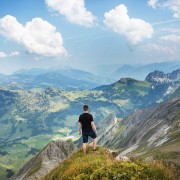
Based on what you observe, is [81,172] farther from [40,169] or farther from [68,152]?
[68,152]

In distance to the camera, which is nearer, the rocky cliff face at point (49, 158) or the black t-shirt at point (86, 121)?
the black t-shirt at point (86, 121)

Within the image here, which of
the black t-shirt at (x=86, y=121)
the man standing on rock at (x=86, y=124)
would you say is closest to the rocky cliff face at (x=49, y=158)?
the man standing on rock at (x=86, y=124)

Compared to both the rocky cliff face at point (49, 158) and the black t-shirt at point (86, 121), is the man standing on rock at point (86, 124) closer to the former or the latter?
the black t-shirt at point (86, 121)

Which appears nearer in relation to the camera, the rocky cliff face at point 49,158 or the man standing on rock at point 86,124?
the man standing on rock at point 86,124

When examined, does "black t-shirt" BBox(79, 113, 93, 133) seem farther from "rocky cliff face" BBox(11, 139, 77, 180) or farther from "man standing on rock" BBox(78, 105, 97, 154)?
"rocky cliff face" BBox(11, 139, 77, 180)

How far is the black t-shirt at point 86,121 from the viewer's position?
2970 centimetres

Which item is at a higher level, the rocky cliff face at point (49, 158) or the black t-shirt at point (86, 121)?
the black t-shirt at point (86, 121)

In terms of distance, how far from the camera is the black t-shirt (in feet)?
97.5

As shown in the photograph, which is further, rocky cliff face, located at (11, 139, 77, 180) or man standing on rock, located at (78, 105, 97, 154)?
rocky cliff face, located at (11, 139, 77, 180)

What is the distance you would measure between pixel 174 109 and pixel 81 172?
17418cm

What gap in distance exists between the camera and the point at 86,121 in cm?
2983

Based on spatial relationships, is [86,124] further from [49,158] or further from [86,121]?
[49,158]

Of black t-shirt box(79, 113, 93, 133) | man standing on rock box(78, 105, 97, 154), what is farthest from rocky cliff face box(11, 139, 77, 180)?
black t-shirt box(79, 113, 93, 133)

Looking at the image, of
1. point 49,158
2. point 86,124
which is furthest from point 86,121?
point 49,158
